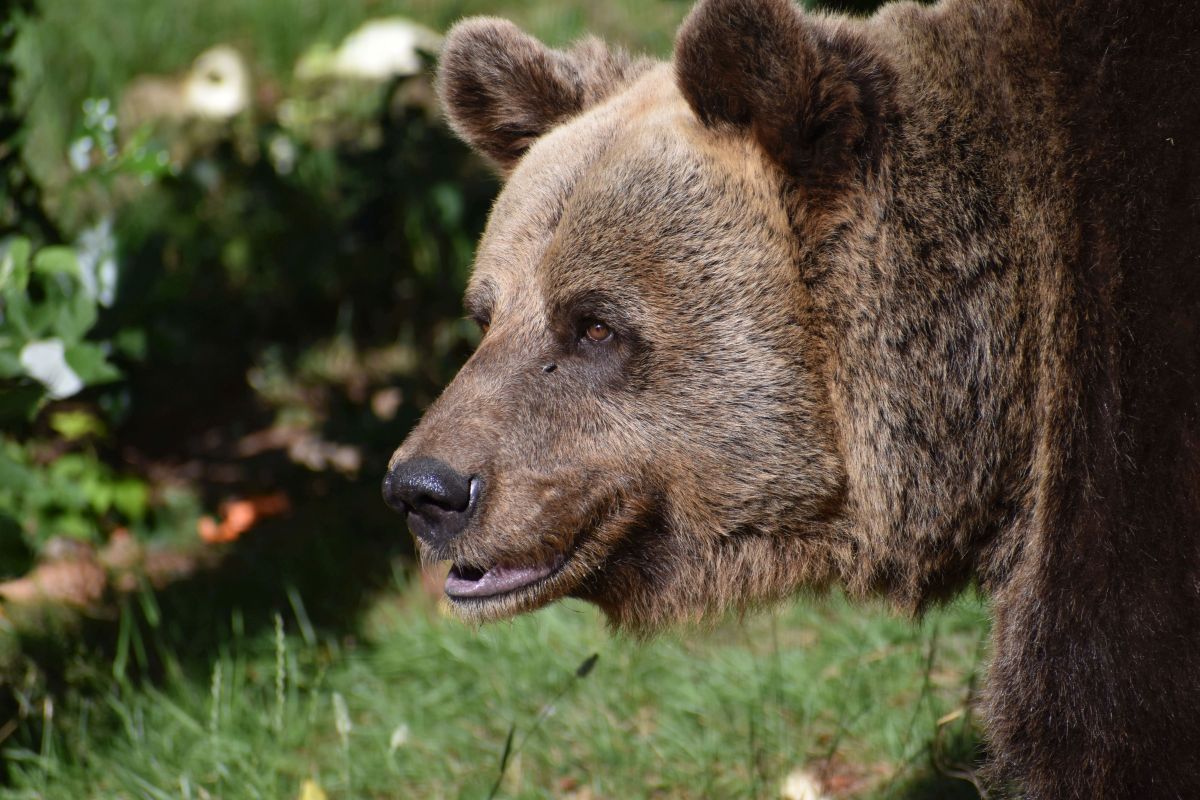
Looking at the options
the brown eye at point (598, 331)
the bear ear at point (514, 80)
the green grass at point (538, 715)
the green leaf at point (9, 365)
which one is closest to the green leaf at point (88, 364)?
the green leaf at point (9, 365)

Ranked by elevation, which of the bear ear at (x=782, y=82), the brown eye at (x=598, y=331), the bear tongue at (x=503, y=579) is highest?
the bear ear at (x=782, y=82)

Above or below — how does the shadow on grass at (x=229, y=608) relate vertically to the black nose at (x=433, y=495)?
below

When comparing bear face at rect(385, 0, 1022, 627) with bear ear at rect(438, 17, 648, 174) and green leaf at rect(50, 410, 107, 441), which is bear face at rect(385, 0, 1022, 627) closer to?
bear ear at rect(438, 17, 648, 174)

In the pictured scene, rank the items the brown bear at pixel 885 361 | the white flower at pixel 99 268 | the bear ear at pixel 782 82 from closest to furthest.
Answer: the brown bear at pixel 885 361 < the bear ear at pixel 782 82 < the white flower at pixel 99 268

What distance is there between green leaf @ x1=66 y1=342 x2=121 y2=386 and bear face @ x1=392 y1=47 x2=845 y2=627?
1700 millimetres

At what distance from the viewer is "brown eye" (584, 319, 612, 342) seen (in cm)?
296

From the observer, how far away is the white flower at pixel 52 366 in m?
4.19

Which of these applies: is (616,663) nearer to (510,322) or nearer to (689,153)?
(510,322)

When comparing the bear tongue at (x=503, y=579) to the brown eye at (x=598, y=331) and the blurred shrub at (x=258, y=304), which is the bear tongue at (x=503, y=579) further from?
the blurred shrub at (x=258, y=304)

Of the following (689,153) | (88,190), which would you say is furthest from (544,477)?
(88,190)

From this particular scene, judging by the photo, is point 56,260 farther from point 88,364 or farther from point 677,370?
point 677,370

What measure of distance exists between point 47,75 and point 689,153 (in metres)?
5.88

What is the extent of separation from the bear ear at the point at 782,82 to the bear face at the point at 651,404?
93 mm

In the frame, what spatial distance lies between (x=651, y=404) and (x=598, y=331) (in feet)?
0.70
